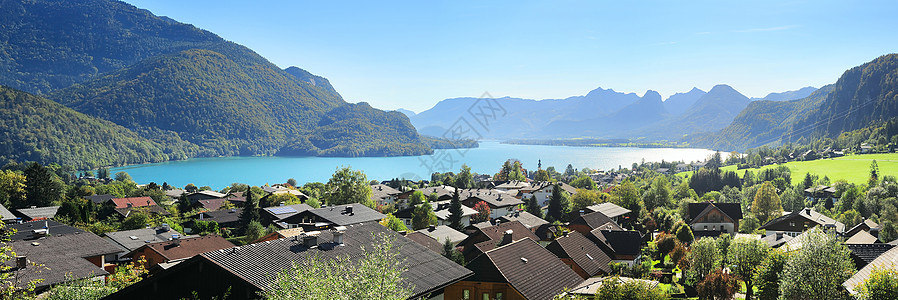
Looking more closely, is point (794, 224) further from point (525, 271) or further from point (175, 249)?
point (175, 249)

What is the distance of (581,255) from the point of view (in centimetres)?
2853

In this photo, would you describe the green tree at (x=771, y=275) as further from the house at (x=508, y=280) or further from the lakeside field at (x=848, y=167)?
the lakeside field at (x=848, y=167)

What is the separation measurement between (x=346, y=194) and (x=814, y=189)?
73.3 metres

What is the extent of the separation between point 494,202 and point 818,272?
45.2 meters

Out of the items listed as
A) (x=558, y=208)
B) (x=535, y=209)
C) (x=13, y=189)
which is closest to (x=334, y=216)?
(x=535, y=209)

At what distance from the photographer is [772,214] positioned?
6369cm

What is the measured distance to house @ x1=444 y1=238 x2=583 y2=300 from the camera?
19.2 m

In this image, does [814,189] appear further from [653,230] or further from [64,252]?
[64,252]

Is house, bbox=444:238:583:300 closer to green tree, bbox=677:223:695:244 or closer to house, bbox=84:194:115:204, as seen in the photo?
green tree, bbox=677:223:695:244

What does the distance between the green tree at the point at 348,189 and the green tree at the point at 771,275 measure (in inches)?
1600

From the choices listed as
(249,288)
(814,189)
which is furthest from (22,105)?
(814,189)

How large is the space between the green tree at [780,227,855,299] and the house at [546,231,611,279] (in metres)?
11.2

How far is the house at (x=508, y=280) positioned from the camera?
19.2 m

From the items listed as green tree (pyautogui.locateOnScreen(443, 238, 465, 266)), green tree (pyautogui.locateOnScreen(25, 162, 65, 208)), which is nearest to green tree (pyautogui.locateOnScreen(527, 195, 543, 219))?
green tree (pyautogui.locateOnScreen(443, 238, 465, 266))
